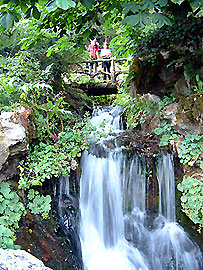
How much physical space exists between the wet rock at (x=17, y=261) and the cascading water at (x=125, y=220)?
1.99 m

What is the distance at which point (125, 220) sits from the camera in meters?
4.60

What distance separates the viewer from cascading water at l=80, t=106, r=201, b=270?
412cm

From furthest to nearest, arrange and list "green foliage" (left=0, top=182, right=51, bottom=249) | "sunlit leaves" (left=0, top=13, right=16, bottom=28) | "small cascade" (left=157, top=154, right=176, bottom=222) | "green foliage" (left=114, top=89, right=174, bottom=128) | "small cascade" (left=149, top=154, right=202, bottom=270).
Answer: "green foliage" (left=114, top=89, right=174, bottom=128), "small cascade" (left=157, top=154, right=176, bottom=222), "small cascade" (left=149, top=154, right=202, bottom=270), "green foliage" (left=0, top=182, right=51, bottom=249), "sunlit leaves" (left=0, top=13, right=16, bottom=28)

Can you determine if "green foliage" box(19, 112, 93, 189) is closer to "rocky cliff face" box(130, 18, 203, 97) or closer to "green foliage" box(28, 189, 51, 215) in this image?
"green foliage" box(28, 189, 51, 215)

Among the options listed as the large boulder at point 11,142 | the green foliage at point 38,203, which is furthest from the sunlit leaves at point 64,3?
the green foliage at point 38,203

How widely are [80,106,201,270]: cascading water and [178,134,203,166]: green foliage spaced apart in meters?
0.32

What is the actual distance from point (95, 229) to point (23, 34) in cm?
518

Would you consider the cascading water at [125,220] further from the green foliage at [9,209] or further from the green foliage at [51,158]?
the green foliage at [9,209]

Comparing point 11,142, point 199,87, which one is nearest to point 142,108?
point 199,87

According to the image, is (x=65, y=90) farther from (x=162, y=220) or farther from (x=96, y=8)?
(x=162, y=220)

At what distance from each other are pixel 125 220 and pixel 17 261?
2.81 metres

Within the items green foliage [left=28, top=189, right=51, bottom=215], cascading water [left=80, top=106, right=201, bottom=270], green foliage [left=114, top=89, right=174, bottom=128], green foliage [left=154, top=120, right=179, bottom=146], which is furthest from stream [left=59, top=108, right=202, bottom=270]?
green foliage [left=114, top=89, right=174, bottom=128]

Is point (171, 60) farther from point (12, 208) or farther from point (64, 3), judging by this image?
point (12, 208)

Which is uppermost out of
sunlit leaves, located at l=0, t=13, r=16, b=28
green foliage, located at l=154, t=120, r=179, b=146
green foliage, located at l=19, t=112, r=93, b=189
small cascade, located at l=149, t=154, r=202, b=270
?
sunlit leaves, located at l=0, t=13, r=16, b=28
